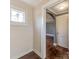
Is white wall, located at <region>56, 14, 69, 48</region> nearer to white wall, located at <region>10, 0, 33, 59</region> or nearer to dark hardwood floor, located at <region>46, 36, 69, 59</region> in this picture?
dark hardwood floor, located at <region>46, 36, 69, 59</region>

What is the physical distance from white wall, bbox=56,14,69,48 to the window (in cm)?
217

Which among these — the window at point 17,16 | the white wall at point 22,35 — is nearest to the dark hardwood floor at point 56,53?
the white wall at point 22,35

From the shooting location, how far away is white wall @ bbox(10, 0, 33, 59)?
2.98 meters

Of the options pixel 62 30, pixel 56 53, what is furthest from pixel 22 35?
pixel 62 30

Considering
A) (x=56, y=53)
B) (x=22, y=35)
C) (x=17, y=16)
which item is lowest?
(x=56, y=53)

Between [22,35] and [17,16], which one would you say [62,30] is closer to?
[22,35]

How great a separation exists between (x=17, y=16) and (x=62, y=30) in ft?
8.65

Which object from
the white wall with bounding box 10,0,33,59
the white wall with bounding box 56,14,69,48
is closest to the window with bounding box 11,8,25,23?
the white wall with bounding box 10,0,33,59

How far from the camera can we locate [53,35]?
18.5ft

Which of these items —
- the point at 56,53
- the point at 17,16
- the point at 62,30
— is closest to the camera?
the point at 17,16

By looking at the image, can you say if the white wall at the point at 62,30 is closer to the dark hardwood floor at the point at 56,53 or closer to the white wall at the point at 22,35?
the dark hardwood floor at the point at 56,53

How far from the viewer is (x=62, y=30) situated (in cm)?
Answer: 478
